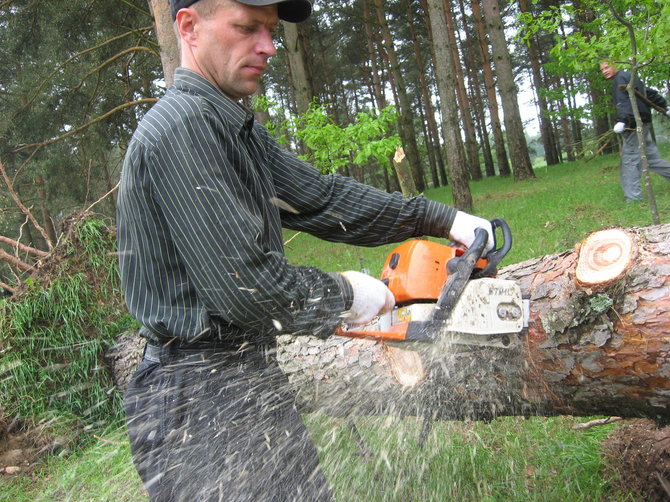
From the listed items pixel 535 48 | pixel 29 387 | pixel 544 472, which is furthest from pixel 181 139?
pixel 535 48

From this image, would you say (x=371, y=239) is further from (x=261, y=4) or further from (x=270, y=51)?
(x=261, y=4)

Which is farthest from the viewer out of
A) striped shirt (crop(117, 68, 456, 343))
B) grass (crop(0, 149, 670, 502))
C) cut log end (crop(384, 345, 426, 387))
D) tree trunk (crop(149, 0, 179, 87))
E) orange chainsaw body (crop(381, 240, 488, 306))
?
tree trunk (crop(149, 0, 179, 87))

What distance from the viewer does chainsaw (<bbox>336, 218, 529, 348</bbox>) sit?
1.91 meters

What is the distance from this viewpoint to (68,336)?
473cm

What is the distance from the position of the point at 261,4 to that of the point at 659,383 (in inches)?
75.4

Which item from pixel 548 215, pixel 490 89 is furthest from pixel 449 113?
pixel 490 89

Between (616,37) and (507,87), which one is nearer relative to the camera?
(616,37)

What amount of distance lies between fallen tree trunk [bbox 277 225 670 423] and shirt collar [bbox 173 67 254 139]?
101 centimetres

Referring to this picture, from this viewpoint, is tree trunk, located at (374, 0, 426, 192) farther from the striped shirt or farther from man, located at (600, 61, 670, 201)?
the striped shirt

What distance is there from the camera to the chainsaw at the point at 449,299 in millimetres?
1907

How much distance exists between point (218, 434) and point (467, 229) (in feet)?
4.01

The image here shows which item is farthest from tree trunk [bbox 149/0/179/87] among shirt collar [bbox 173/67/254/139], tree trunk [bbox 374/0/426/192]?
tree trunk [bbox 374/0/426/192]

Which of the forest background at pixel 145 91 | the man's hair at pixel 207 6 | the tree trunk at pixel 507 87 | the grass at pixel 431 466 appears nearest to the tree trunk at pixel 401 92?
the forest background at pixel 145 91

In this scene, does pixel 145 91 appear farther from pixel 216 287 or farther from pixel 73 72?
pixel 216 287
